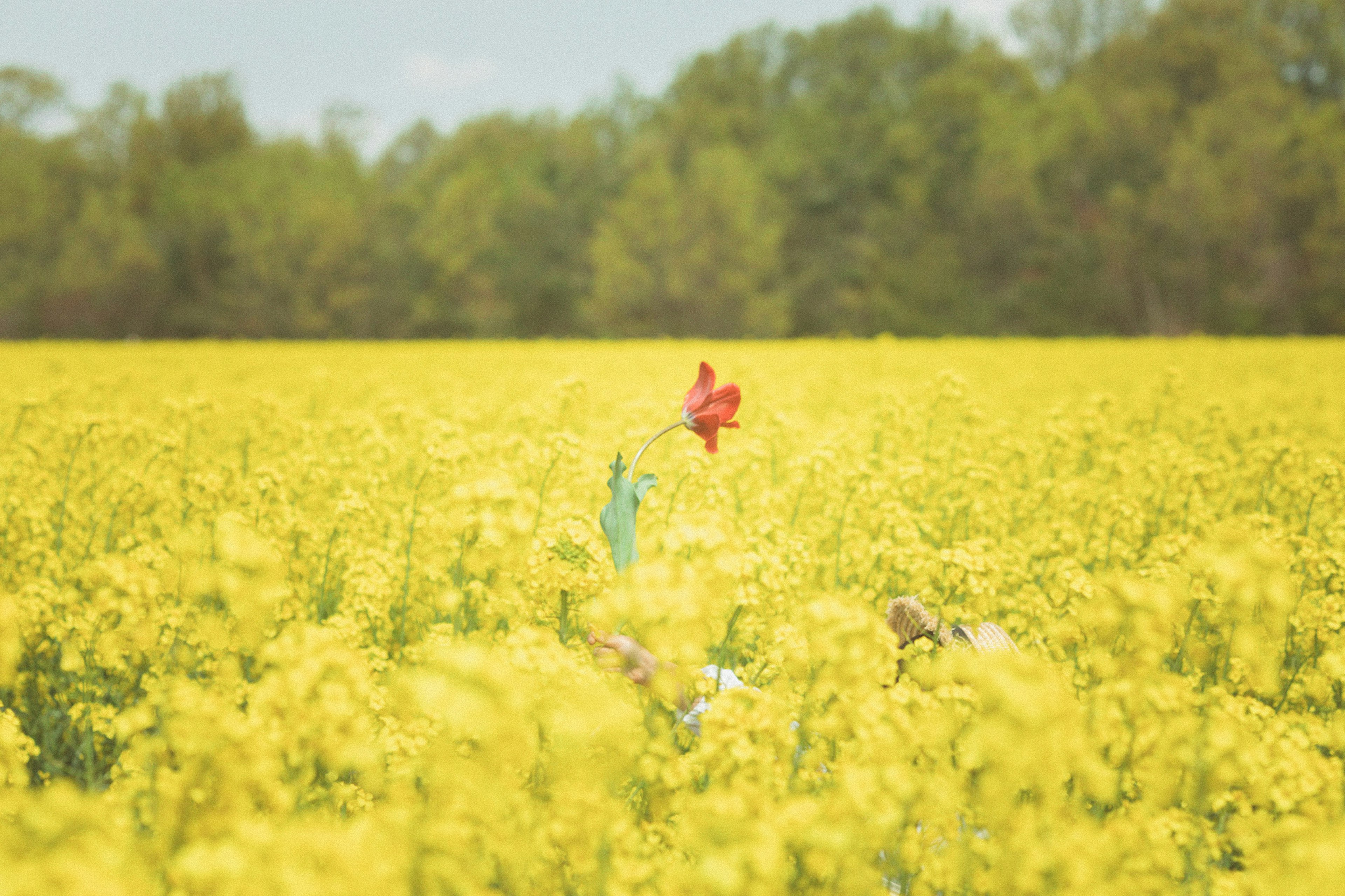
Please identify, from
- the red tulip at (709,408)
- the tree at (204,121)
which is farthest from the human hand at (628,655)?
the tree at (204,121)

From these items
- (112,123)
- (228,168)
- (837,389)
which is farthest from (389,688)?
(112,123)

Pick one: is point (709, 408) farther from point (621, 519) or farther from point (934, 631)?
point (934, 631)

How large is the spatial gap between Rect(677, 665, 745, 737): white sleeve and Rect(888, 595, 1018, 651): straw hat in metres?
0.71

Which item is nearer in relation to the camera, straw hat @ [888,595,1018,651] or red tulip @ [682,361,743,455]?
red tulip @ [682,361,743,455]

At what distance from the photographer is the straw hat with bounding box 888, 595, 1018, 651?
3.35m

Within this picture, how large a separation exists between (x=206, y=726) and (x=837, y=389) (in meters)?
11.9

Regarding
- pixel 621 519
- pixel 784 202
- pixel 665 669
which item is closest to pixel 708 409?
pixel 621 519

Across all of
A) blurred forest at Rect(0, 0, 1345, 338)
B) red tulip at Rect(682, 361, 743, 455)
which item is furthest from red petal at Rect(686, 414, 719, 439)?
blurred forest at Rect(0, 0, 1345, 338)

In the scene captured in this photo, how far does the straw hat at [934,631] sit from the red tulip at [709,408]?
1.01 metres

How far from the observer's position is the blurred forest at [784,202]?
3691 centimetres

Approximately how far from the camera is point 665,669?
2260 millimetres

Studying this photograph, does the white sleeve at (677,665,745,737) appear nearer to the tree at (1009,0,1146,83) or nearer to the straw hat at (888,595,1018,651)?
the straw hat at (888,595,1018,651)

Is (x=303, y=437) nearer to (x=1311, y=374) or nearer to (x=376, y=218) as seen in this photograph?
(x=1311, y=374)

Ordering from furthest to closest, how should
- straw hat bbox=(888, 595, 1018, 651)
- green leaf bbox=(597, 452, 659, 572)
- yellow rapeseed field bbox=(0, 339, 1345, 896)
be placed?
straw hat bbox=(888, 595, 1018, 651)
green leaf bbox=(597, 452, 659, 572)
yellow rapeseed field bbox=(0, 339, 1345, 896)
